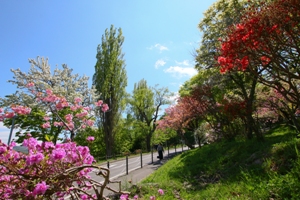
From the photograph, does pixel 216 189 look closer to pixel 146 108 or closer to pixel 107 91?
pixel 107 91

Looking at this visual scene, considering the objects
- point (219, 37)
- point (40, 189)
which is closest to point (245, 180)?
point (40, 189)

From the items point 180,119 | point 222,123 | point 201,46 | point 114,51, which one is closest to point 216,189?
point 222,123

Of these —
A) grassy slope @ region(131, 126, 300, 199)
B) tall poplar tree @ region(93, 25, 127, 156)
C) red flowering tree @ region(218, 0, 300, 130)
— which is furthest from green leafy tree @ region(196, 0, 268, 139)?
tall poplar tree @ region(93, 25, 127, 156)

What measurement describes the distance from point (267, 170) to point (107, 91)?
20.4 metres

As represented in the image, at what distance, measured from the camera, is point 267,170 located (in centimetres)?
428

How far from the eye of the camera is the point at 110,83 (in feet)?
77.3

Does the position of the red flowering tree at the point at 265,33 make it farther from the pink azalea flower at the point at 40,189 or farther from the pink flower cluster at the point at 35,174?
the pink azalea flower at the point at 40,189

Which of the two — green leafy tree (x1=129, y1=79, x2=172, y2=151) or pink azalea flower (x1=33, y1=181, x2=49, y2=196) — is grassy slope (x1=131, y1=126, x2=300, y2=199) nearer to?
pink azalea flower (x1=33, y1=181, x2=49, y2=196)

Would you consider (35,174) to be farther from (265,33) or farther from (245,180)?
(265,33)

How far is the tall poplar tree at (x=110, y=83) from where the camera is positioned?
76.1 ft

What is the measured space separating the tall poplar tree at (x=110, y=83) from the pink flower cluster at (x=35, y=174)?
20.7 m

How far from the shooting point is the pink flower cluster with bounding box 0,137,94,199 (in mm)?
1830

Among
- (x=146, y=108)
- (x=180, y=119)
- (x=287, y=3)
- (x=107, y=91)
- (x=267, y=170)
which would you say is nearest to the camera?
(x=287, y=3)

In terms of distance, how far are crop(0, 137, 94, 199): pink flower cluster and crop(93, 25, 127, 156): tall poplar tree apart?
2065cm
